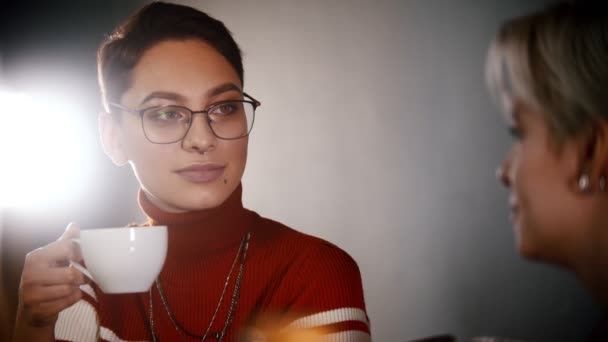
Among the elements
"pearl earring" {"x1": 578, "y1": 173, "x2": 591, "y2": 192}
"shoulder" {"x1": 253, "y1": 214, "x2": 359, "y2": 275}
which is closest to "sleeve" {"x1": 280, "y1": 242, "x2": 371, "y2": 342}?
"shoulder" {"x1": 253, "y1": 214, "x2": 359, "y2": 275}

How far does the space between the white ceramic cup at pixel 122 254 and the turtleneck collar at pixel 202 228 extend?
16cm

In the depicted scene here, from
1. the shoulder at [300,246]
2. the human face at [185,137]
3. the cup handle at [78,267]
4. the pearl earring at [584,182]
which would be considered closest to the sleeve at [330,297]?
the shoulder at [300,246]

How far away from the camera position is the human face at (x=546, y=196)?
0.72 meters

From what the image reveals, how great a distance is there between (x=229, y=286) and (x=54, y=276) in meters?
0.30

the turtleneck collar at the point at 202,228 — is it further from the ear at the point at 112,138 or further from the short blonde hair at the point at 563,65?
the short blonde hair at the point at 563,65

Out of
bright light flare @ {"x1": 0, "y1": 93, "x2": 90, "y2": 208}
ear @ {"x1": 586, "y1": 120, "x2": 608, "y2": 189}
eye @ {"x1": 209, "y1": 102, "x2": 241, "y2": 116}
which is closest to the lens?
ear @ {"x1": 586, "y1": 120, "x2": 608, "y2": 189}

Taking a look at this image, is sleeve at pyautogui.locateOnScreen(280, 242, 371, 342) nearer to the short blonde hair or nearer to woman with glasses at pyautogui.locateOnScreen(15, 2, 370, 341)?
woman with glasses at pyautogui.locateOnScreen(15, 2, 370, 341)

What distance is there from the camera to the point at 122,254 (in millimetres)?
919

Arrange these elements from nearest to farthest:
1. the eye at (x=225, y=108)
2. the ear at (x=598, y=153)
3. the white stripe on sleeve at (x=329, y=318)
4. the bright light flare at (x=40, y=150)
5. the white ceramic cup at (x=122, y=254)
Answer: the ear at (x=598, y=153), the white ceramic cup at (x=122, y=254), the white stripe on sleeve at (x=329, y=318), the eye at (x=225, y=108), the bright light flare at (x=40, y=150)

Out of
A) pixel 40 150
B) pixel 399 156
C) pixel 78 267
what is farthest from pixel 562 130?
pixel 40 150

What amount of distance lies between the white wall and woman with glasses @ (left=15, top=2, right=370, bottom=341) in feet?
0.17

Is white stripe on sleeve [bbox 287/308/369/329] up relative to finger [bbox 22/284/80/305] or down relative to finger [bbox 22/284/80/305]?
down

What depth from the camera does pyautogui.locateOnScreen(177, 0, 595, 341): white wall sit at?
0.93m

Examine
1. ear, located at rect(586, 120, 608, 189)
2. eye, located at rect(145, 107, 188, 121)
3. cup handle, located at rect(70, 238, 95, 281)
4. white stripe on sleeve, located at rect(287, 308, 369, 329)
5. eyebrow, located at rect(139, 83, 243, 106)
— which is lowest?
white stripe on sleeve, located at rect(287, 308, 369, 329)
